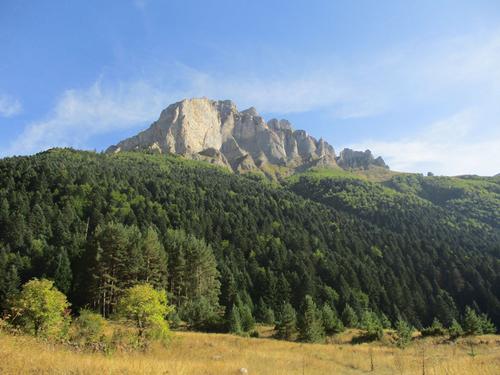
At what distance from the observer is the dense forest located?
64.4 meters

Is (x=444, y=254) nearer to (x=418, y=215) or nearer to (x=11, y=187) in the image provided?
(x=418, y=215)

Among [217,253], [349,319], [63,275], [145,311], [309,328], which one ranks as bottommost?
[349,319]

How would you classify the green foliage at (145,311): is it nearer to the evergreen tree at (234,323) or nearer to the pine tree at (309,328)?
the evergreen tree at (234,323)

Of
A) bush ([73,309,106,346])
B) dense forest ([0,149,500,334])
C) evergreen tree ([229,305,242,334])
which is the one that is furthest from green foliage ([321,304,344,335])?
bush ([73,309,106,346])

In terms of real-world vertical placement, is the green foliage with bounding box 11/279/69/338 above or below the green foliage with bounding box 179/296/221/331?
above

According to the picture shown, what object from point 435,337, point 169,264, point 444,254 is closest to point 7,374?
point 435,337

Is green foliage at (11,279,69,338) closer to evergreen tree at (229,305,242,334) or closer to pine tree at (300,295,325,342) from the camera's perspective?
evergreen tree at (229,305,242,334)

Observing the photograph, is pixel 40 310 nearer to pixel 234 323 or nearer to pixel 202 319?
pixel 202 319

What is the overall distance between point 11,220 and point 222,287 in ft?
200

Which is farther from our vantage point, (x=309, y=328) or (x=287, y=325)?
(x=287, y=325)

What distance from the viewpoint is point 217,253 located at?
10675cm

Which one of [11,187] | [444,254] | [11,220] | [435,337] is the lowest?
[435,337]

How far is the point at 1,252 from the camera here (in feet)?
253

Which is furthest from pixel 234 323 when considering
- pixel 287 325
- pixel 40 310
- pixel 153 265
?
pixel 40 310
